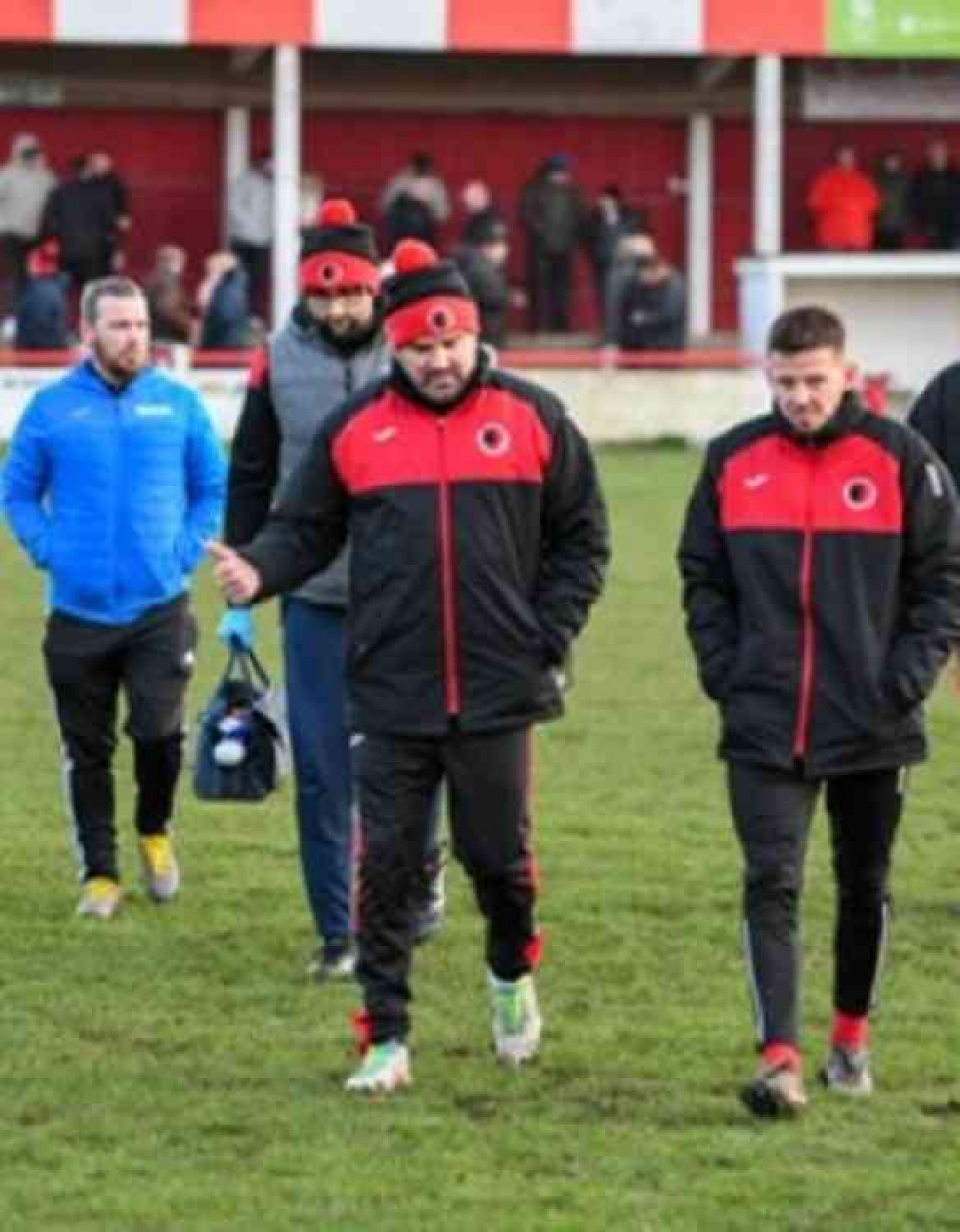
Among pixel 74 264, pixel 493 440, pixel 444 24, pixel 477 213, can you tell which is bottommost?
pixel 493 440

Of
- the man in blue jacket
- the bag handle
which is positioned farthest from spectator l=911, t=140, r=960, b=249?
the bag handle

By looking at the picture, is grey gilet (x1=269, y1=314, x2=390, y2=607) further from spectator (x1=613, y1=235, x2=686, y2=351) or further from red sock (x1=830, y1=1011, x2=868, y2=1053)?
spectator (x1=613, y1=235, x2=686, y2=351)

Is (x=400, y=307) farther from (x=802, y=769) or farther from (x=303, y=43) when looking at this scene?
(x=303, y=43)

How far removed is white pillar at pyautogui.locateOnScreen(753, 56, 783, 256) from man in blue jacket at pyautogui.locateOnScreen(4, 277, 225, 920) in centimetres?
2598

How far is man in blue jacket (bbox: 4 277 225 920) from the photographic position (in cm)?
1174

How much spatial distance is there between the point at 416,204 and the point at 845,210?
14.6ft

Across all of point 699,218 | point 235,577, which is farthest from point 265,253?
point 235,577

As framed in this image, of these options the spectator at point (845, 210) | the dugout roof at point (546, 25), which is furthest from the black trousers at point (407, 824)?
the spectator at point (845, 210)

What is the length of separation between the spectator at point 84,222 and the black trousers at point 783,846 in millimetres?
26504

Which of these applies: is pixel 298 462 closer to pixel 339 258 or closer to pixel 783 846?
pixel 339 258

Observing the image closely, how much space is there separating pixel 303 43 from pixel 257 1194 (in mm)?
29390

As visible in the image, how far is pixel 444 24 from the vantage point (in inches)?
1465

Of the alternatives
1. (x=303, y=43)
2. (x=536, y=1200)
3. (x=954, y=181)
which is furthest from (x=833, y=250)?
(x=536, y=1200)

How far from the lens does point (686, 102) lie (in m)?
40.5
